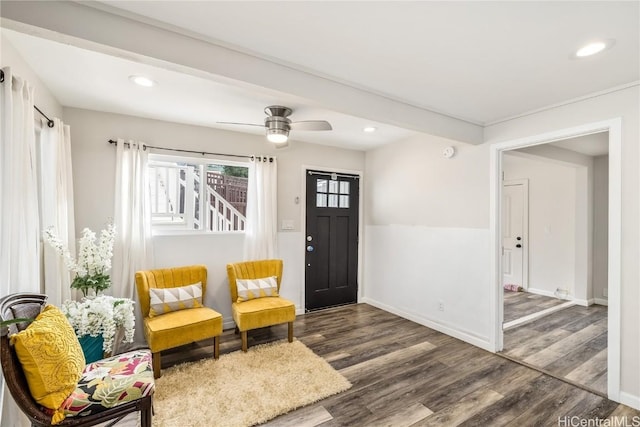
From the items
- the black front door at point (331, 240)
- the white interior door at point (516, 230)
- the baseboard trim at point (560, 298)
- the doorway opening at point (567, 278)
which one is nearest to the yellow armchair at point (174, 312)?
the black front door at point (331, 240)

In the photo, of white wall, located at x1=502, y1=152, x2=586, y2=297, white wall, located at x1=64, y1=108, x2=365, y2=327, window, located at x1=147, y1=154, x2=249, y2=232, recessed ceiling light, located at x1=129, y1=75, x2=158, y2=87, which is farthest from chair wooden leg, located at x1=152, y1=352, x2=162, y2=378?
white wall, located at x1=502, y1=152, x2=586, y2=297

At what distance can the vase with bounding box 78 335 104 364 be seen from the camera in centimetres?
231

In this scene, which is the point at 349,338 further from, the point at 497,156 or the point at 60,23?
the point at 60,23

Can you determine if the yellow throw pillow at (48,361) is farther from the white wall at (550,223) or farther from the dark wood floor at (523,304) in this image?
the white wall at (550,223)

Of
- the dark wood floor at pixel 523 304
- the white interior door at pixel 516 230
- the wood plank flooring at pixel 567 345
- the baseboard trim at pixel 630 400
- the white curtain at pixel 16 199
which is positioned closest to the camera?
the white curtain at pixel 16 199

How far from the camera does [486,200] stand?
10.5 feet

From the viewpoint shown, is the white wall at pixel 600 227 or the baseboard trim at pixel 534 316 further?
the white wall at pixel 600 227

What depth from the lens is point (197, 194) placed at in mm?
3637

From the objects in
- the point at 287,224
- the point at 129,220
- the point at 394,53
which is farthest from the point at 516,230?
the point at 129,220

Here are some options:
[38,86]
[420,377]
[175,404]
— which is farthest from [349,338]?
[38,86]

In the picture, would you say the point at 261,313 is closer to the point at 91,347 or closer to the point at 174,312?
the point at 174,312

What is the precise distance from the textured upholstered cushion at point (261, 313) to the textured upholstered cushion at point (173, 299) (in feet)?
1.45

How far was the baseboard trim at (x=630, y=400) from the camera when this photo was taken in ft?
7.19

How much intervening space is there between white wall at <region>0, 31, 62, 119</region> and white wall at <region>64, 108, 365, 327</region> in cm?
35
